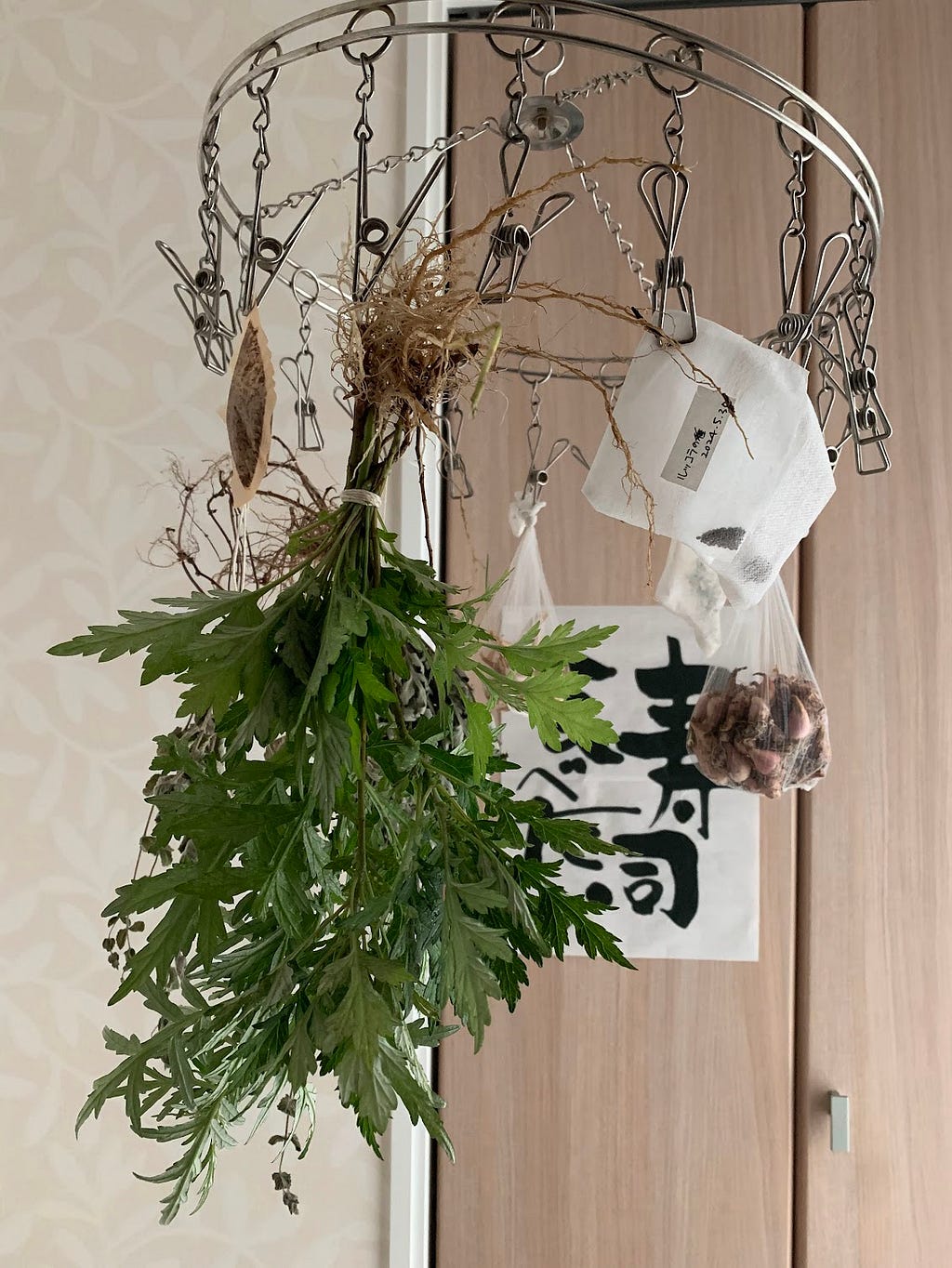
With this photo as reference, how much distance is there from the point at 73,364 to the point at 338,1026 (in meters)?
1.23

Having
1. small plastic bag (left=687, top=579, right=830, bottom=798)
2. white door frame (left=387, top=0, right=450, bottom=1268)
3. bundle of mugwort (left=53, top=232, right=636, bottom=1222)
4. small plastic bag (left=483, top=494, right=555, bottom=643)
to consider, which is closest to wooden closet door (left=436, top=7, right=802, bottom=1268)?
white door frame (left=387, top=0, right=450, bottom=1268)

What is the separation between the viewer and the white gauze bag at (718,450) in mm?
682

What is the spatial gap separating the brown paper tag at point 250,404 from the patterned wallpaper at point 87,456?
0.75m

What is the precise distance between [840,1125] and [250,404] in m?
1.18

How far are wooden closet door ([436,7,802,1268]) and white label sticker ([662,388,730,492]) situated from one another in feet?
2.22

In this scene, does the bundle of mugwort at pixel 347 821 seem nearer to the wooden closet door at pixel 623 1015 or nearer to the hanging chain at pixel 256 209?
the hanging chain at pixel 256 209

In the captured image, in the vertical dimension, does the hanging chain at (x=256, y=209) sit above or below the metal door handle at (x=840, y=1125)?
above

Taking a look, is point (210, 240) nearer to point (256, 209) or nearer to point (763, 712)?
point (256, 209)

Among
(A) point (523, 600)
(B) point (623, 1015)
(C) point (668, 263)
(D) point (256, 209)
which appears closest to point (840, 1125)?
(B) point (623, 1015)

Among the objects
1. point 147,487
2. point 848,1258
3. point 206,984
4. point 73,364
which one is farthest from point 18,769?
point 848,1258

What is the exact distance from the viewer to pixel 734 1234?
135 centimetres

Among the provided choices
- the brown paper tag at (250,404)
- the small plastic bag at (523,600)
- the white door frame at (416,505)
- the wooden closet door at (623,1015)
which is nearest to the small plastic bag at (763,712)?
the small plastic bag at (523,600)

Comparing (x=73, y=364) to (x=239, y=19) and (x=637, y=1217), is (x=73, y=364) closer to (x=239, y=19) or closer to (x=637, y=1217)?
(x=239, y=19)

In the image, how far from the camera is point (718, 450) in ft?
2.27
